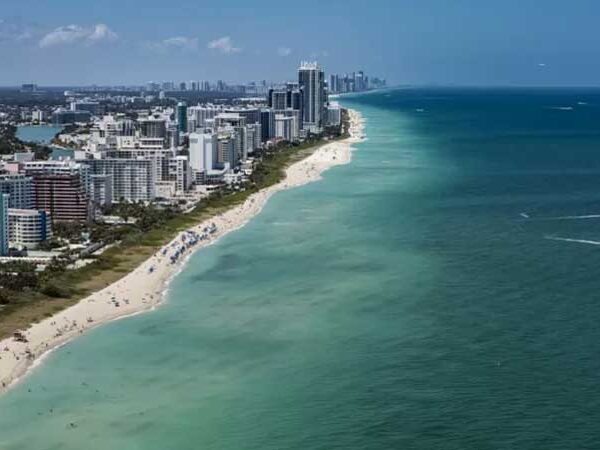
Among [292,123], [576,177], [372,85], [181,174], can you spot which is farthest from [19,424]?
[372,85]

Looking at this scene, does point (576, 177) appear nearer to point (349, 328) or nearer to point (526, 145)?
point (526, 145)

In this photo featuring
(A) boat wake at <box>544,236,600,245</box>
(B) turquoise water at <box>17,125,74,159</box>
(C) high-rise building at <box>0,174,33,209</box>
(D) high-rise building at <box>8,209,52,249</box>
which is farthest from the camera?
(B) turquoise water at <box>17,125,74,159</box>

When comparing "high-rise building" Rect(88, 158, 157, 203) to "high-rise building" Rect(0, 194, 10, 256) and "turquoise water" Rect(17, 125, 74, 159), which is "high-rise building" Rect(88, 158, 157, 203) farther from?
"turquoise water" Rect(17, 125, 74, 159)

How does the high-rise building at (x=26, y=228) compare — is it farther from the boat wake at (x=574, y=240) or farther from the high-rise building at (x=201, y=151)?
the high-rise building at (x=201, y=151)

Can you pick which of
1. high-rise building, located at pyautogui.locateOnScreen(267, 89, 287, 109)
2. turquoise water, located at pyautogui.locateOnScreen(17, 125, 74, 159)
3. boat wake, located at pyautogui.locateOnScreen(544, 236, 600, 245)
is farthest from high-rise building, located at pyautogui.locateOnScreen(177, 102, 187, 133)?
boat wake, located at pyautogui.locateOnScreen(544, 236, 600, 245)

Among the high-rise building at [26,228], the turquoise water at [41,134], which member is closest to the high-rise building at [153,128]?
the turquoise water at [41,134]

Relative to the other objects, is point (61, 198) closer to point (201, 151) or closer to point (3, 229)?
point (3, 229)

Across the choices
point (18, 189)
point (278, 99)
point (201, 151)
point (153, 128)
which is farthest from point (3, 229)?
point (278, 99)
